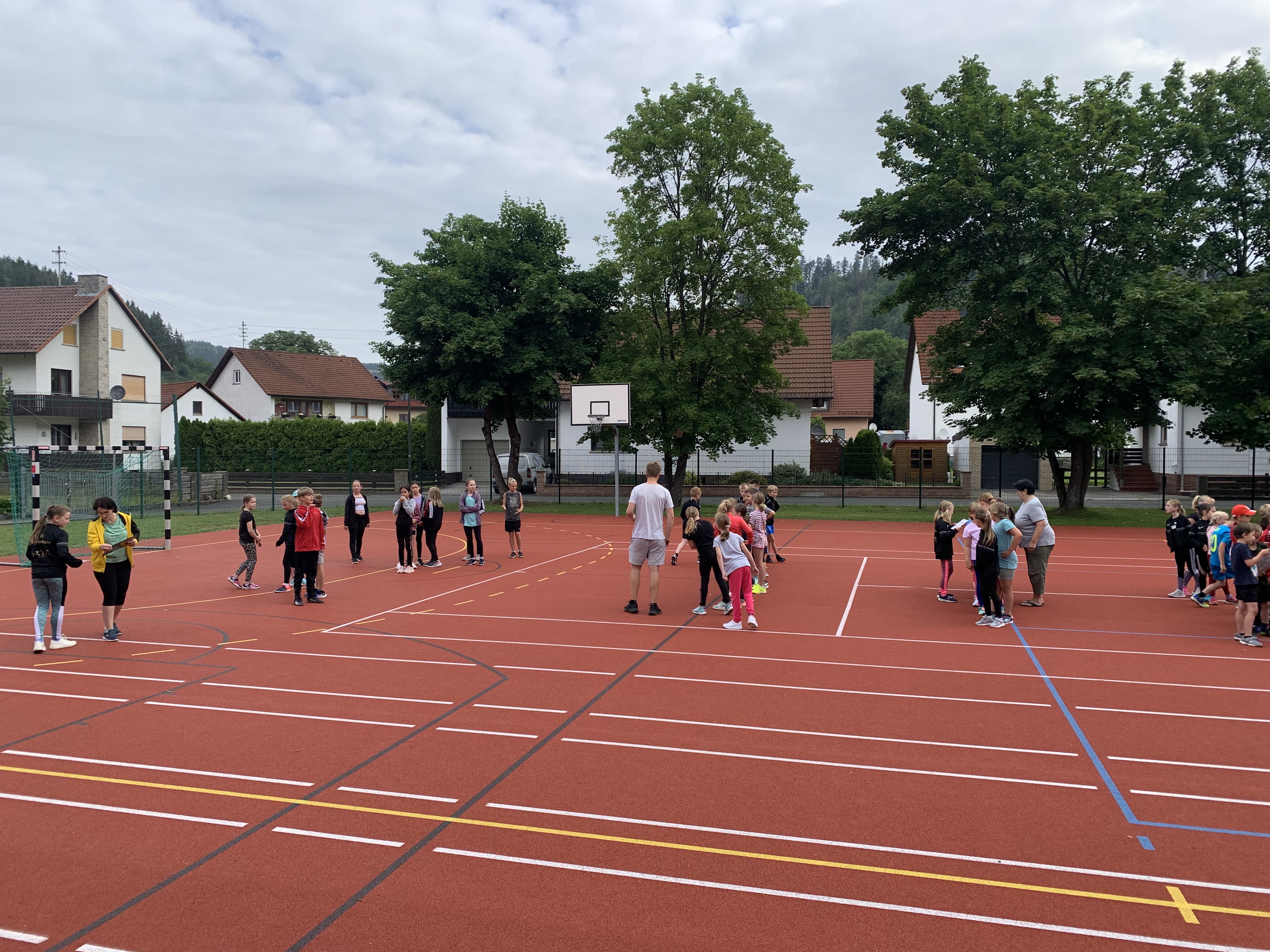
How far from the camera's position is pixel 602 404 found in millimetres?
29891

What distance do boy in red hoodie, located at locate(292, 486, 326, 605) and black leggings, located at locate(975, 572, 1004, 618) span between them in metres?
9.38

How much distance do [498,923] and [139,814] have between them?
2705 mm

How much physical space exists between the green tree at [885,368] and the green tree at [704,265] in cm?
4034

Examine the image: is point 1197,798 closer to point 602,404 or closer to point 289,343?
point 602,404

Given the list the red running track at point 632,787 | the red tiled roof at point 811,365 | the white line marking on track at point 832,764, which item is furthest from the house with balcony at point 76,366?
the white line marking on track at point 832,764

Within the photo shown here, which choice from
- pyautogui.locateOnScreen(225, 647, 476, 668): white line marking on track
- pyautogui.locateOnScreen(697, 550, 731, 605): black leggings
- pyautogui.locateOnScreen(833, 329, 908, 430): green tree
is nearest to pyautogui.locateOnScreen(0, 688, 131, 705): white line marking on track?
pyautogui.locateOnScreen(225, 647, 476, 668): white line marking on track

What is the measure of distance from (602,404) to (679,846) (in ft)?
83.1

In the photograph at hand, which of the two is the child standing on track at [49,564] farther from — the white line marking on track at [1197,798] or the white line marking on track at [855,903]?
the white line marking on track at [1197,798]

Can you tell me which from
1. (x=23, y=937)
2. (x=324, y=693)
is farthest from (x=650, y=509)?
(x=23, y=937)

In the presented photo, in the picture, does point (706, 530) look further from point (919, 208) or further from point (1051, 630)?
point (919, 208)

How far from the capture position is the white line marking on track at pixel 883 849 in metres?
4.61

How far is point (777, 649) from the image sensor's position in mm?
10188

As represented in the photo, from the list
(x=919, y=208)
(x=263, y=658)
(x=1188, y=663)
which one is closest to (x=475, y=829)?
(x=263, y=658)

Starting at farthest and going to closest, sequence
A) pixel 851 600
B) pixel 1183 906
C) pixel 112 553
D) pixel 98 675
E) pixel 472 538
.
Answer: pixel 472 538, pixel 851 600, pixel 112 553, pixel 98 675, pixel 1183 906
